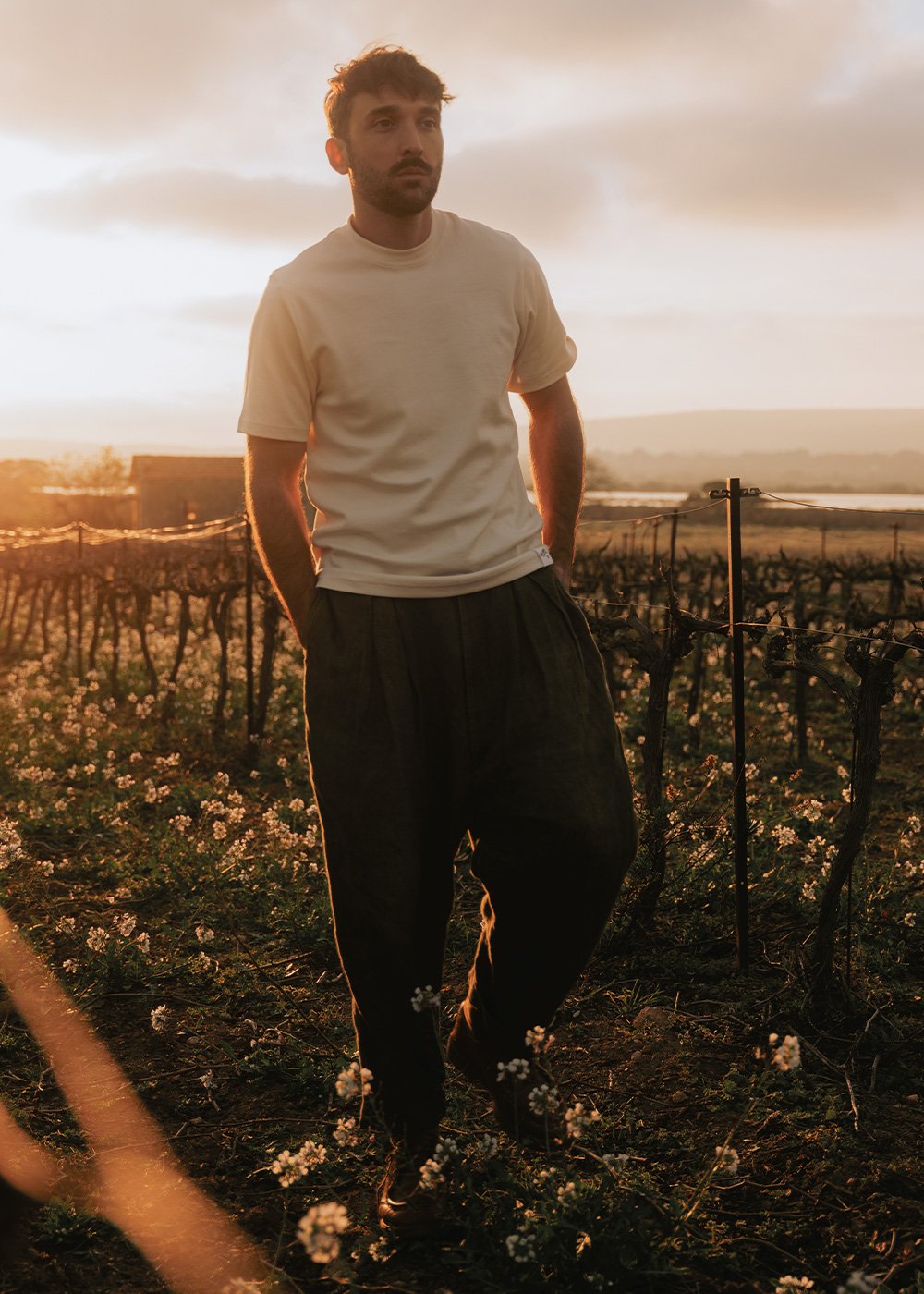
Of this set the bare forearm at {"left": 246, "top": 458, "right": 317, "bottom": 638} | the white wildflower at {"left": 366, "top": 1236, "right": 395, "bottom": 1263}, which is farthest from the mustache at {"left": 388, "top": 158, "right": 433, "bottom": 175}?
the white wildflower at {"left": 366, "top": 1236, "right": 395, "bottom": 1263}

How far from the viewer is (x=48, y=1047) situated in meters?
4.46

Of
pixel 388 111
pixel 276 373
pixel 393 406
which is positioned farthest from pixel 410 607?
pixel 388 111

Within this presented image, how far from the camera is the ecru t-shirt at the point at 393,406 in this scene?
304cm

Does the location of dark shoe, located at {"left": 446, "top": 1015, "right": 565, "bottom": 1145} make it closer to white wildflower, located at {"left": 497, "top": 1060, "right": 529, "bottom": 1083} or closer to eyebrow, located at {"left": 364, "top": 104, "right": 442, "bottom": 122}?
white wildflower, located at {"left": 497, "top": 1060, "right": 529, "bottom": 1083}

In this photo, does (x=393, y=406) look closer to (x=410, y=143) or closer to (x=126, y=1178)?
(x=410, y=143)

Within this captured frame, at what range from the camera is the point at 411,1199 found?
3.02m

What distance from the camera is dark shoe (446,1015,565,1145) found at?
3.33m

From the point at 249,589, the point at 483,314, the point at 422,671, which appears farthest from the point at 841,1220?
the point at 249,589

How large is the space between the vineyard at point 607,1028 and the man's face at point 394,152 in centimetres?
160

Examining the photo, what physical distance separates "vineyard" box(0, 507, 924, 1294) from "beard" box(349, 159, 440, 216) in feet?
5.16

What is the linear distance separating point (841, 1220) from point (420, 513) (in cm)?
213

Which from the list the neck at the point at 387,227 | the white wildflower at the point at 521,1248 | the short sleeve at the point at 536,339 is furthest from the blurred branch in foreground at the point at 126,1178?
the neck at the point at 387,227

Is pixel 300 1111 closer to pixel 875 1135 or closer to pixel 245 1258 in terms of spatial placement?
pixel 245 1258

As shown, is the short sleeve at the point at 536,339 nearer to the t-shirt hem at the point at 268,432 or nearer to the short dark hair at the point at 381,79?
the short dark hair at the point at 381,79
